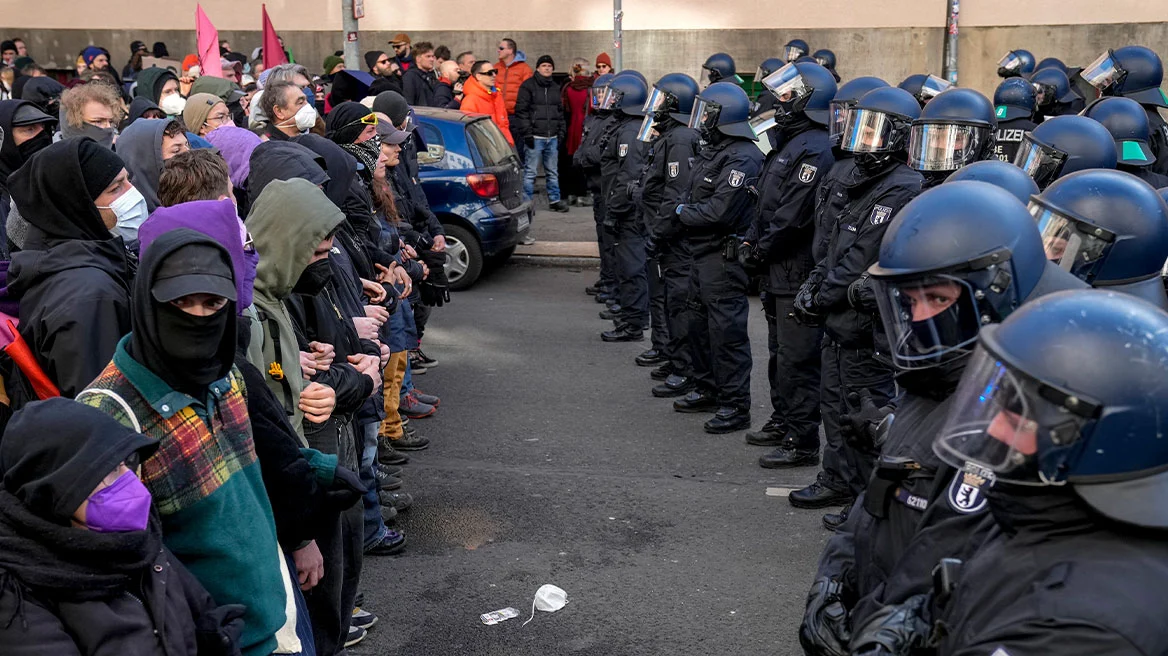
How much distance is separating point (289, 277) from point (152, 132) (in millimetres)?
2304

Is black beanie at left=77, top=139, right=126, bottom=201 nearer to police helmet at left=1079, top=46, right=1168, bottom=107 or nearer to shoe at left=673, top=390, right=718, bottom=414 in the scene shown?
shoe at left=673, top=390, right=718, bottom=414

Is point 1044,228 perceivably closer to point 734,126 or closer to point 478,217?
point 734,126

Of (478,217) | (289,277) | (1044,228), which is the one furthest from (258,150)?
(478,217)

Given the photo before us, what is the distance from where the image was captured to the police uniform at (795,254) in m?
7.18

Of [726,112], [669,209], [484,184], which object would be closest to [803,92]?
[726,112]

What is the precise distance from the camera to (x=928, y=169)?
5793mm

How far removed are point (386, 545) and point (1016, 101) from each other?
664 centimetres

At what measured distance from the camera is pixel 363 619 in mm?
5090

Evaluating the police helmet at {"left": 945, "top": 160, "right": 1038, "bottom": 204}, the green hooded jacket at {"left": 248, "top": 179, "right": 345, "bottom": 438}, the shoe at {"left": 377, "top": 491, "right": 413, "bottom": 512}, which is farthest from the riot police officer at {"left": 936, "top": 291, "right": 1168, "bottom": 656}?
the shoe at {"left": 377, "top": 491, "right": 413, "bottom": 512}

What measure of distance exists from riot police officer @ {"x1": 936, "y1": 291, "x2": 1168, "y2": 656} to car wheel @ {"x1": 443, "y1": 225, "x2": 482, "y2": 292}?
981 centimetres

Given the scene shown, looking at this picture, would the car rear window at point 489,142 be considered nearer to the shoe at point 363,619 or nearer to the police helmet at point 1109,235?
the shoe at point 363,619

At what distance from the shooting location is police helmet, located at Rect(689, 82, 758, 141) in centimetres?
808

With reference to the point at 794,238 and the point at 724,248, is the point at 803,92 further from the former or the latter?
the point at 724,248

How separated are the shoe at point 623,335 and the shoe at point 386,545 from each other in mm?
4573
